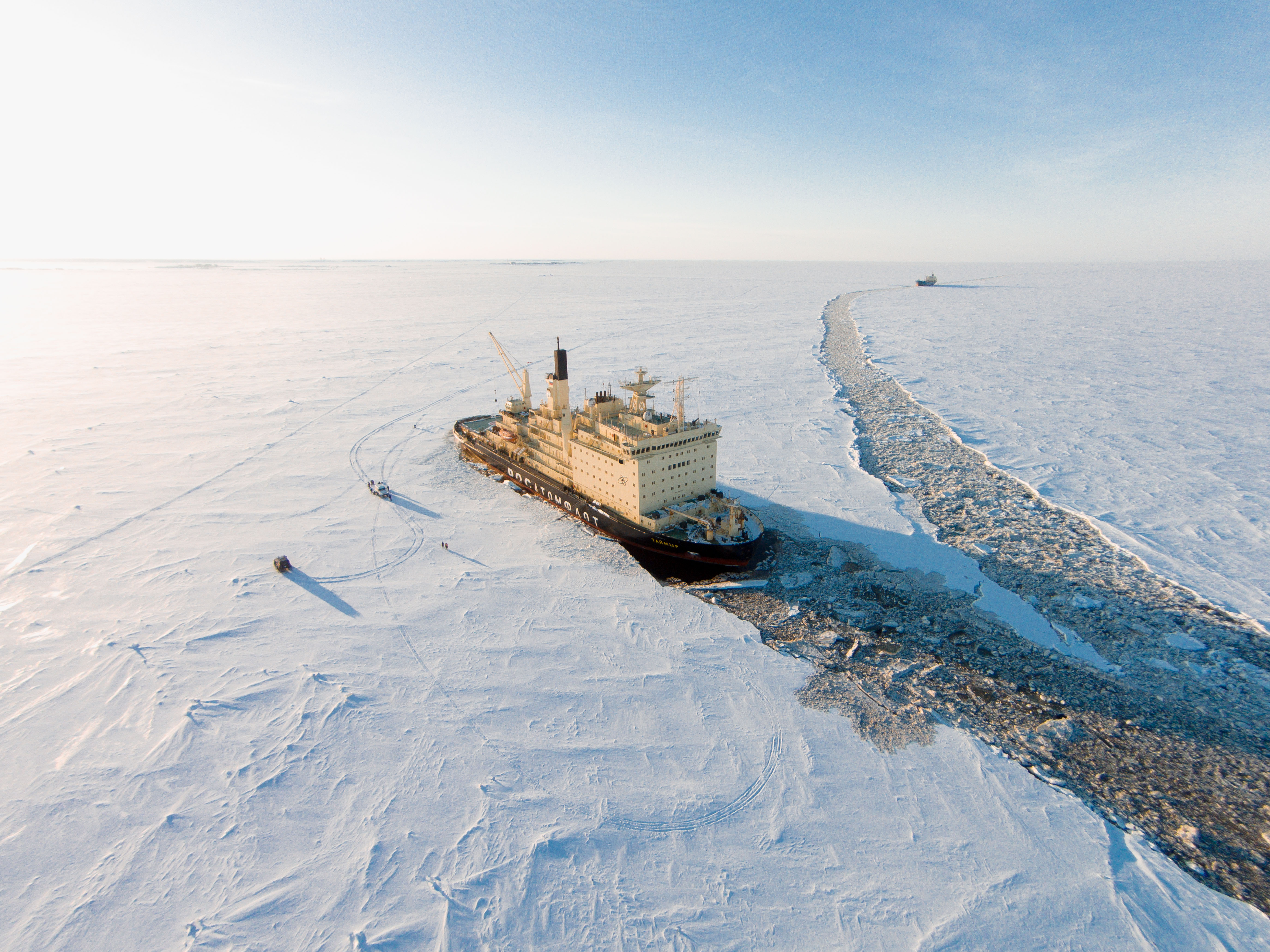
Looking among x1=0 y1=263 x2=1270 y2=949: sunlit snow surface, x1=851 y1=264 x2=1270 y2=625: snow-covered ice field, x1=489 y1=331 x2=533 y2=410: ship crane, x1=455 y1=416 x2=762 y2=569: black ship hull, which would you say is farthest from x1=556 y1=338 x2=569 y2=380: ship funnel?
x1=851 y1=264 x2=1270 y2=625: snow-covered ice field

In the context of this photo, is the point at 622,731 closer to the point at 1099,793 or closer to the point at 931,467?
the point at 1099,793

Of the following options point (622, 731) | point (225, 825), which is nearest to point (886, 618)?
point (622, 731)

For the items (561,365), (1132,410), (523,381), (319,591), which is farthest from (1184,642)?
(523,381)

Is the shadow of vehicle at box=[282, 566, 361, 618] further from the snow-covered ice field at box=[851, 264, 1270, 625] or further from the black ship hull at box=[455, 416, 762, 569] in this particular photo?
the snow-covered ice field at box=[851, 264, 1270, 625]

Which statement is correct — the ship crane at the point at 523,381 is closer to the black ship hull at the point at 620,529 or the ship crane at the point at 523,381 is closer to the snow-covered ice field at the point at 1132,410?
the black ship hull at the point at 620,529

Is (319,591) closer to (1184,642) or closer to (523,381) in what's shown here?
(523,381)

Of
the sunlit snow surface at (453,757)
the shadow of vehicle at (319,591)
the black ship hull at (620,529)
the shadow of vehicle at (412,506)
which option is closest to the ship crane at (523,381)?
the black ship hull at (620,529)
